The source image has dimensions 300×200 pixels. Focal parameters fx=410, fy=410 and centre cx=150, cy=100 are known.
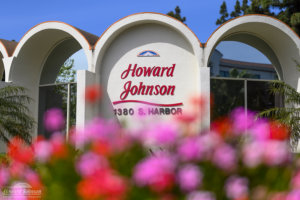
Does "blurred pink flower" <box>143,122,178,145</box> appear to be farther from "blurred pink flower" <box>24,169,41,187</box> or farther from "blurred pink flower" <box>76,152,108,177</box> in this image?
"blurred pink flower" <box>24,169,41,187</box>

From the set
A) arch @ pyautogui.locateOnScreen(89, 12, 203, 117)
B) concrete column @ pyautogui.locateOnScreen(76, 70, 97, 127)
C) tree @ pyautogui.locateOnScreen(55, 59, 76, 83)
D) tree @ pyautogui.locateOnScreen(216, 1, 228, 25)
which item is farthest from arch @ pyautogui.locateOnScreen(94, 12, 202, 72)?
tree @ pyautogui.locateOnScreen(216, 1, 228, 25)

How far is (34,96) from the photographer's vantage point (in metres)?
21.1

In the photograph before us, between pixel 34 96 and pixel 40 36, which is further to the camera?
pixel 34 96

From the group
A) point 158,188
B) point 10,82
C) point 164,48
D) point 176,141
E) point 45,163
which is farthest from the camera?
point 10,82

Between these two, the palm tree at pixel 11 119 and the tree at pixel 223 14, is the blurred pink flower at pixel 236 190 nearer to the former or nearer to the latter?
the palm tree at pixel 11 119

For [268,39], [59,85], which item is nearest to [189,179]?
[268,39]

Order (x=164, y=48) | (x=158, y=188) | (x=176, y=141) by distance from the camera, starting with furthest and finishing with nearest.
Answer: (x=164, y=48) < (x=176, y=141) < (x=158, y=188)

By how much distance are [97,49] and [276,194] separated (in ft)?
52.5

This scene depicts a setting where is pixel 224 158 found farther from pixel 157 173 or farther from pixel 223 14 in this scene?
pixel 223 14

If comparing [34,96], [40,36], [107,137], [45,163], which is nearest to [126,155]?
[107,137]

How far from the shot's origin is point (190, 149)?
2084 mm

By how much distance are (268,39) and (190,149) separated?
1767 centimetres

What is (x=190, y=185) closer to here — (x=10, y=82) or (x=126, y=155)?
(x=126, y=155)

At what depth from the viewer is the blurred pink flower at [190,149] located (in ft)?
6.86
